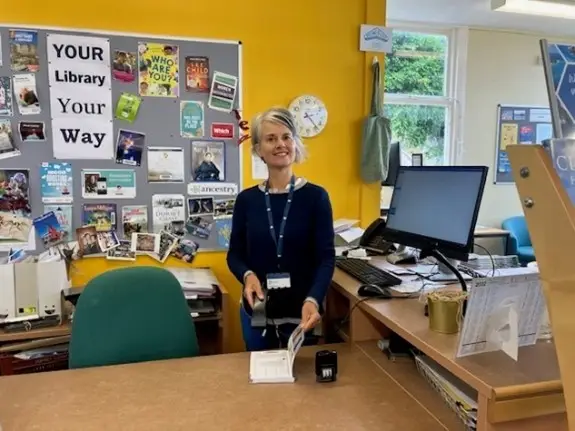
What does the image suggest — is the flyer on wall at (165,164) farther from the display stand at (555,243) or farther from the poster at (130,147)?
the display stand at (555,243)

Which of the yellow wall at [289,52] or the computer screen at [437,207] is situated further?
the yellow wall at [289,52]

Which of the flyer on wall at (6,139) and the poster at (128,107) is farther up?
the poster at (128,107)

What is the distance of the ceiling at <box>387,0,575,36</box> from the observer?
3848 mm

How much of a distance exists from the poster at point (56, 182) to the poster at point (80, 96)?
0.06m

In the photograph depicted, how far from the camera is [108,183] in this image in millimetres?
2566

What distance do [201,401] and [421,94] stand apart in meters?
3.92

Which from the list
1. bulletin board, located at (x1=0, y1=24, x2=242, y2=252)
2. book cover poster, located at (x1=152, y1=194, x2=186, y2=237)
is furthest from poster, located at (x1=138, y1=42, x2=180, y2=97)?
book cover poster, located at (x1=152, y1=194, x2=186, y2=237)

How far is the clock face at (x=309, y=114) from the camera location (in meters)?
2.79

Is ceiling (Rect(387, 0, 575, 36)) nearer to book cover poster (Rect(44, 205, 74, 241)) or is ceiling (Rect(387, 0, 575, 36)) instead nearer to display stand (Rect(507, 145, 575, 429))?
book cover poster (Rect(44, 205, 74, 241))

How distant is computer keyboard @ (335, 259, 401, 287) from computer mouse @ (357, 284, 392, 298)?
9 centimetres

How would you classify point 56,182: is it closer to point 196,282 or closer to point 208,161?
point 208,161

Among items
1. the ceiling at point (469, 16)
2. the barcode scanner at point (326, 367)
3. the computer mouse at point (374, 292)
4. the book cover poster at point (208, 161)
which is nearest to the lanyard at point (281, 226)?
the computer mouse at point (374, 292)

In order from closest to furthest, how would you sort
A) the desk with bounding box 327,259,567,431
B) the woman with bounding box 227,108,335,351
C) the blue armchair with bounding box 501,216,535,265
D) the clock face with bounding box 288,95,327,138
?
the desk with bounding box 327,259,567,431
the woman with bounding box 227,108,335,351
the clock face with bounding box 288,95,327,138
the blue armchair with bounding box 501,216,535,265

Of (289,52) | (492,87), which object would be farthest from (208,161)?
(492,87)
